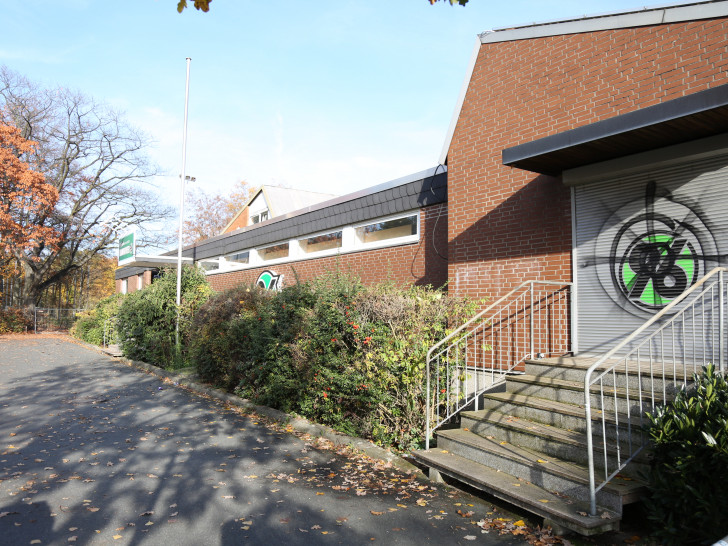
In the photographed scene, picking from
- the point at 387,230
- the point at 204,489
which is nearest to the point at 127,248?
the point at 387,230

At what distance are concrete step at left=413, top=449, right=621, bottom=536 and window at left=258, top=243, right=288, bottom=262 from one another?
11.0 m

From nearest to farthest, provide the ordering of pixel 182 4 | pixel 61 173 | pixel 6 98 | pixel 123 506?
pixel 182 4 → pixel 123 506 → pixel 6 98 → pixel 61 173

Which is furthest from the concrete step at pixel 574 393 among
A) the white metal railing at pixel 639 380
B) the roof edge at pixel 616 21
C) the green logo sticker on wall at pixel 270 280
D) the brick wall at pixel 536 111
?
the green logo sticker on wall at pixel 270 280

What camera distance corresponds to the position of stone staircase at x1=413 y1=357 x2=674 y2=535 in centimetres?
394

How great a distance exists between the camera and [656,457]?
153 inches

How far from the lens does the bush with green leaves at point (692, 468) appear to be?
339 cm

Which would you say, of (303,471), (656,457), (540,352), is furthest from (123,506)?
(540,352)

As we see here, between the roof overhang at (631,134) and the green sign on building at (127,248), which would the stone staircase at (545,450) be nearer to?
the roof overhang at (631,134)

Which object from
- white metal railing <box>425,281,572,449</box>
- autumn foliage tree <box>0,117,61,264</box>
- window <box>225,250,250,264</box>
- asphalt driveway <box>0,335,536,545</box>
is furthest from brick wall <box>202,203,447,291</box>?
autumn foliage tree <box>0,117,61,264</box>

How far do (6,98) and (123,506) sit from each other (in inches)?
1305

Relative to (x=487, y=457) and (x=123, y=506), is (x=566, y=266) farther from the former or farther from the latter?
(x=123, y=506)

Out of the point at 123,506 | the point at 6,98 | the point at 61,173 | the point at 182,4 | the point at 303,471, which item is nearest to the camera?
the point at 182,4

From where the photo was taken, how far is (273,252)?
1650 cm

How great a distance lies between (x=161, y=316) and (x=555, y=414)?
1355 centimetres
